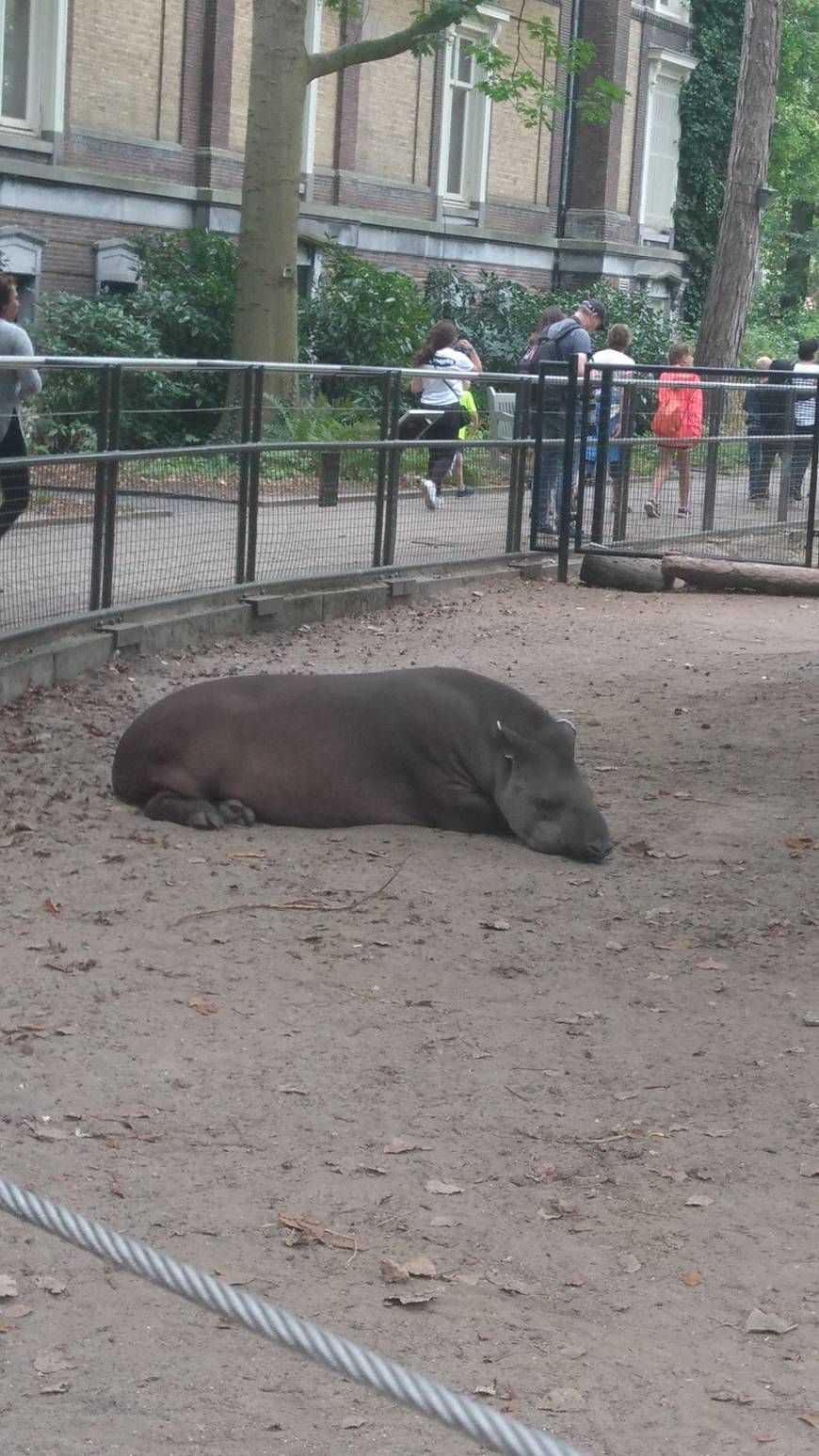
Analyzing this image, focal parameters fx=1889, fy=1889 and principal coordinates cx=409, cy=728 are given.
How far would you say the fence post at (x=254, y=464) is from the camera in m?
11.4

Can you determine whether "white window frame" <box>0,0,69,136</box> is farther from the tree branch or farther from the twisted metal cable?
the twisted metal cable

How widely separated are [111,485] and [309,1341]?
8352 mm

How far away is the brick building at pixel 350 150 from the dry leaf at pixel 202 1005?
17.4m

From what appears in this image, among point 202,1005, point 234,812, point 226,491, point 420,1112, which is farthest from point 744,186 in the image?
point 420,1112

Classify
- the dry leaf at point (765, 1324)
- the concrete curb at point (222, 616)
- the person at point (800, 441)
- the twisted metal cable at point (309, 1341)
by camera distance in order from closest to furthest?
1. the twisted metal cable at point (309, 1341)
2. the dry leaf at point (765, 1324)
3. the concrete curb at point (222, 616)
4. the person at point (800, 441)

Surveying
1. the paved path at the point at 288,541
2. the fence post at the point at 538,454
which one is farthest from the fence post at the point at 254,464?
the fence post at the point at 538,454

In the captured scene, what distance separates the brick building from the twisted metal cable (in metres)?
20.4

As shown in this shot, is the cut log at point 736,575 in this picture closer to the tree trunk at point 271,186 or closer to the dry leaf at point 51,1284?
the tree trunk at point 271,186

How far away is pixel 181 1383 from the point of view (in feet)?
11.3

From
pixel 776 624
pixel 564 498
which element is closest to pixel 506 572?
pixel 564 498

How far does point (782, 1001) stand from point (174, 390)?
1280cm

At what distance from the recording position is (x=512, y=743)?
7.02m

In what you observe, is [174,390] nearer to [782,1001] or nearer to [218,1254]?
[782,1001]

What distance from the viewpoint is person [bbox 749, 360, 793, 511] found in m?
15.5
